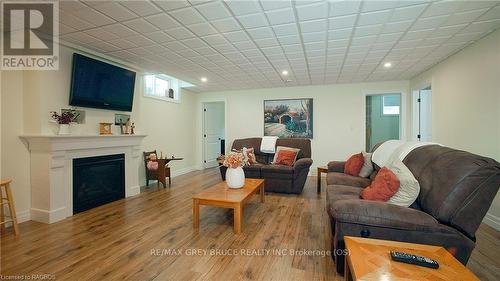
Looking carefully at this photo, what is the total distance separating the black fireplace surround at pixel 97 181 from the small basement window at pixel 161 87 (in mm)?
1708

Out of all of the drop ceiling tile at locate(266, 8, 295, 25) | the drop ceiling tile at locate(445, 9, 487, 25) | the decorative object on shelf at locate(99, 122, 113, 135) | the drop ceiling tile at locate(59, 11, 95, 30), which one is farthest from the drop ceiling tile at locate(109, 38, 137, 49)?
the drop ceiling tile at locate(445, 9, 487, 25)

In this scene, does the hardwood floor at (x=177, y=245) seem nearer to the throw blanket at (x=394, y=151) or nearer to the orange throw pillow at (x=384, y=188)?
the orange throw pillow at (x=384, y=188)

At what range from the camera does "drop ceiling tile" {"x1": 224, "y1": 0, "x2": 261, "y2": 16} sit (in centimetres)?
205

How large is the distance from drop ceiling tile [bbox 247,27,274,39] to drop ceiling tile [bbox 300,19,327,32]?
0.37 metres

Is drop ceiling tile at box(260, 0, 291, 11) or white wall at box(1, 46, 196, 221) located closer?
drop ceiling tile at box(260, 0, 291, 11)

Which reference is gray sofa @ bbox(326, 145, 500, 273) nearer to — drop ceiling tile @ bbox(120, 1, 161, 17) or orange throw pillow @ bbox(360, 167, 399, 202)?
orange throw pillow @ bbox(360, 167, 399, 202)

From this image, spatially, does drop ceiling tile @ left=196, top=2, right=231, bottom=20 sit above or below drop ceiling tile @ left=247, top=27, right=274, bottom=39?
below

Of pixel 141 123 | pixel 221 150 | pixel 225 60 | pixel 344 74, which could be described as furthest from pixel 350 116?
pixel 141 123

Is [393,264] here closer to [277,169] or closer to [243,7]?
[243,7]

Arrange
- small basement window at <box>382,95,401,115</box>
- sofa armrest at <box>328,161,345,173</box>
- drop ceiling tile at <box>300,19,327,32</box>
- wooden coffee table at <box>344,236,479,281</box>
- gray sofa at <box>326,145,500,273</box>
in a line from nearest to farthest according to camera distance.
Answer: wooden coffee table at <box>344,236,479,281</box> → gray sofa at <box>326,145,500,273</box> → drop ceiling tile at <box>300,19,327,32</box> → sofa armrest at <box>328,161,345,173</box> → small basement window at <box>382,95,401,115</box>

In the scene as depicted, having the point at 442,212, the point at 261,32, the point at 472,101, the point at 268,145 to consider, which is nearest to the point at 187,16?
the point at 261,32

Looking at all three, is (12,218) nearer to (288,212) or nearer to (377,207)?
(288,212)

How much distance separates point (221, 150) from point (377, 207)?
6.34 meters

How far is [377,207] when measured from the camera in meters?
1.64
